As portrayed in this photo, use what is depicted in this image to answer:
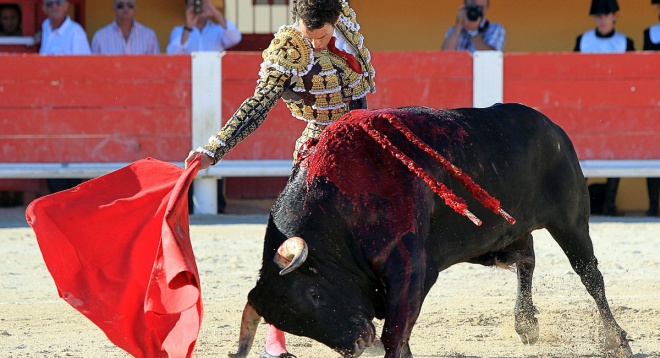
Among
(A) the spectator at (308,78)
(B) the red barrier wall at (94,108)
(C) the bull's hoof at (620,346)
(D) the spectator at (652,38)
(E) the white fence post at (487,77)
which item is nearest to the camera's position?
(A) the spectator at (308,78)

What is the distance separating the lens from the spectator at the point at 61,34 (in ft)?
24.4

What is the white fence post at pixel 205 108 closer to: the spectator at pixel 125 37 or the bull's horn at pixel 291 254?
the spectator at pixel 125 37

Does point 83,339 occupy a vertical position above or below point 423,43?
below

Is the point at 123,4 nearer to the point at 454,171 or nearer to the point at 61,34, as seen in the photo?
the point at 61,34

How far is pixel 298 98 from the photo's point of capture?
3.46 metres

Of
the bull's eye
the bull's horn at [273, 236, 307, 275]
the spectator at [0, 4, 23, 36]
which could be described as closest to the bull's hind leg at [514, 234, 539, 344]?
the bull's eye

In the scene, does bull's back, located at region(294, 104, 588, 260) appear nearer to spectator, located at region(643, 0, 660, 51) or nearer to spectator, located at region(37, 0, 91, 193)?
spectator, located at region(643, 0, 660, 51)

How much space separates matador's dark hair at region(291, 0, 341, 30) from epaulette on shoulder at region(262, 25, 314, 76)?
0.24 ft

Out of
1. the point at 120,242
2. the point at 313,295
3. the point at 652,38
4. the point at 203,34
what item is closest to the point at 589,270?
the point at 313,295

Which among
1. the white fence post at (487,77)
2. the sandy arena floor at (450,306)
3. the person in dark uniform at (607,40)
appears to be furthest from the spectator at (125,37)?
the person in dark uniform at (607,40)

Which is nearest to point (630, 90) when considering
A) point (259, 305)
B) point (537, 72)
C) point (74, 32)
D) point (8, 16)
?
point (537, 72)

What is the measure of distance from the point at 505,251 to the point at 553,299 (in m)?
1.03

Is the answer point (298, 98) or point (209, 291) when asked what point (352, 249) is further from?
point (209, 291)

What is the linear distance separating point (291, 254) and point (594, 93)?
495 cm
